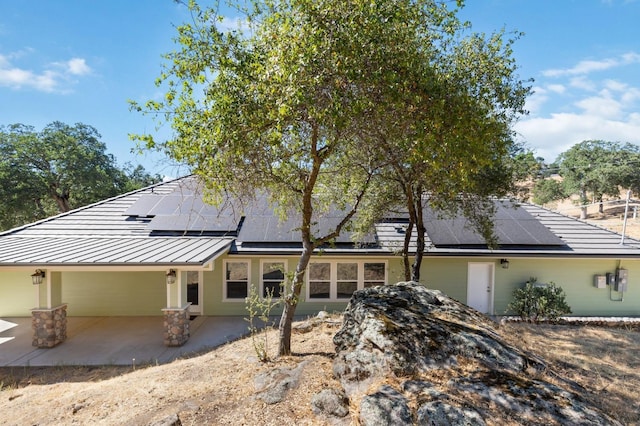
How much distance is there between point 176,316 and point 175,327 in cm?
28

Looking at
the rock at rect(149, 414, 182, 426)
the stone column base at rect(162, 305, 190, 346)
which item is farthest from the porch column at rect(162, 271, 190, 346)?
the rock at rect(149, 414, 182, 426)

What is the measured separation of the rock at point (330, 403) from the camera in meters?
4.05

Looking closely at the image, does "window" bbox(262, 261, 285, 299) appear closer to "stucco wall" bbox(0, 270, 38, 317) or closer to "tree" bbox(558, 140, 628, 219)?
"stucco wall" bbox(0, 270, 38, 317)

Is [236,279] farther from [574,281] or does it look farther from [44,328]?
[574,281]

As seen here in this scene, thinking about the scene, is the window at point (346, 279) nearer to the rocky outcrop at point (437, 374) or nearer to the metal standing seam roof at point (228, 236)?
the metal standing seam roof at point (228, 236)

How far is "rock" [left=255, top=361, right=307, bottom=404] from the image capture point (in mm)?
4461

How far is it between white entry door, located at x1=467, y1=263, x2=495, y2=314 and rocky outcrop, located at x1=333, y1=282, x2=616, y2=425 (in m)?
6.18

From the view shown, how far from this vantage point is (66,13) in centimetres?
992

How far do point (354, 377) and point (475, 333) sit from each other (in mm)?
2156

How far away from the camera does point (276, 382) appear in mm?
4809

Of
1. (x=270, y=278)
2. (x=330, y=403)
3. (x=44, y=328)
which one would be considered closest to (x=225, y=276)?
(x=270, y=278)

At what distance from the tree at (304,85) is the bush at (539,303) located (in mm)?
7324

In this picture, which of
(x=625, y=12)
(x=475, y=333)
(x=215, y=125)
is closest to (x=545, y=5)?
(x=625, y=12)

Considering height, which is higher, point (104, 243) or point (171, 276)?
point (104, 243)
